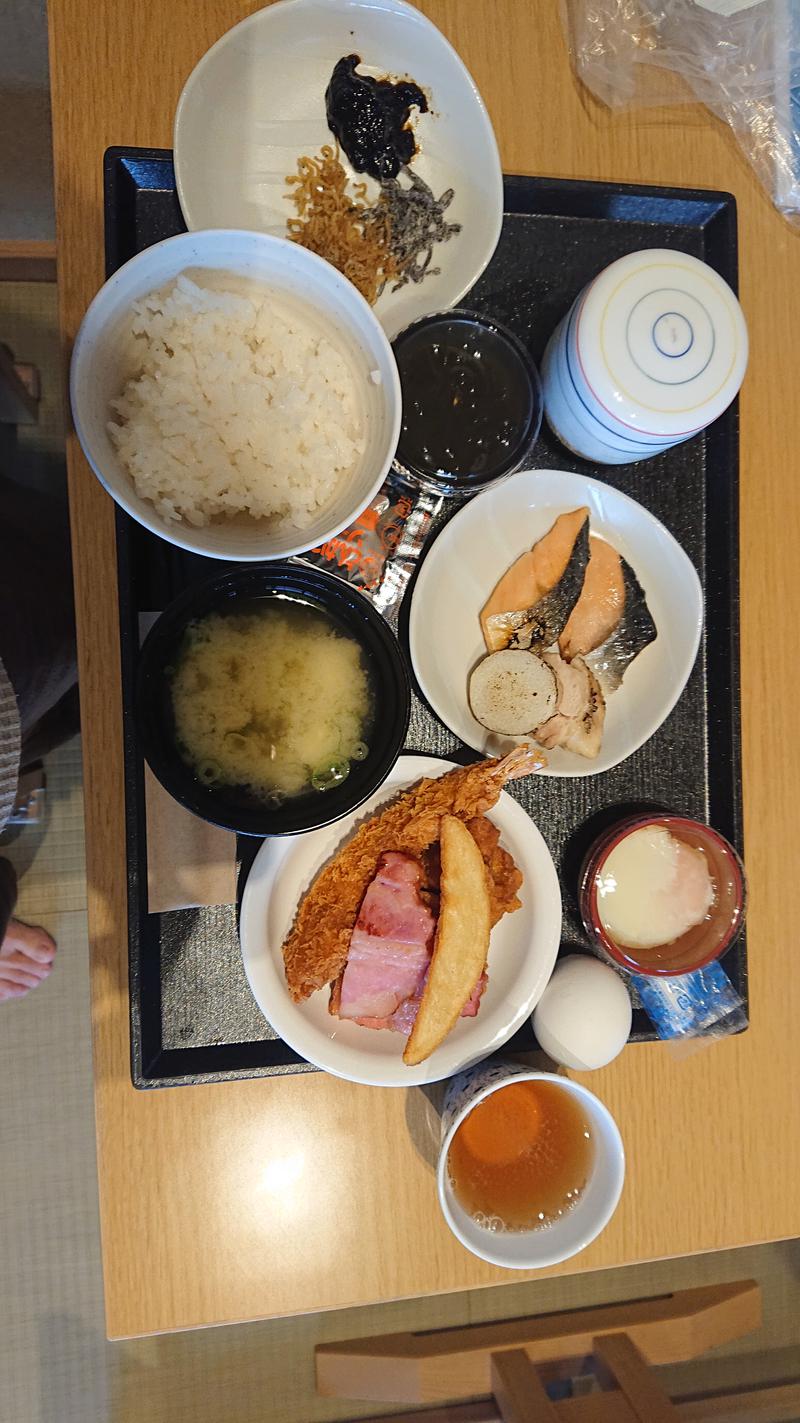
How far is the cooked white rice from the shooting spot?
106cm

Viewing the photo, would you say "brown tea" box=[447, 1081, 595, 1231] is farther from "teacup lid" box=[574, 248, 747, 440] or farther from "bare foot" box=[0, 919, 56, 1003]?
"bare foot" box=[0, 919, 56, 1003]

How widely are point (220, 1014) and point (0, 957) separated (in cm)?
107

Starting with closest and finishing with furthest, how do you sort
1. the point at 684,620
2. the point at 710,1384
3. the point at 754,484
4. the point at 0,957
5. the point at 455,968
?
1. the point at 455,968
2. the point at 684,620
3. the point at 754,484
4. the point at 0,957
5. the point at 710,1384

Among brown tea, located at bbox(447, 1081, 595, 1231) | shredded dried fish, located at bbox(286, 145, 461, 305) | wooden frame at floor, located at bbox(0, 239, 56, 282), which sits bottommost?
brown tea, located at bbox(447, 1081, 595, 1231)

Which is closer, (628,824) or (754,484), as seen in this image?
(628,824)

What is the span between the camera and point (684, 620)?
4.16 feet

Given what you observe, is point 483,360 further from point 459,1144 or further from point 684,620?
point 459,1144

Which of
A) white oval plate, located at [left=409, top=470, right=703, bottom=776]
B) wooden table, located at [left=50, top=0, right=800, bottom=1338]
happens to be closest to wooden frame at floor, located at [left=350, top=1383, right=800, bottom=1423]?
wooden table, located at [left=50, top=0, right=800, bottom=1338]

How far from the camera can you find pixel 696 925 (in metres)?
1.29

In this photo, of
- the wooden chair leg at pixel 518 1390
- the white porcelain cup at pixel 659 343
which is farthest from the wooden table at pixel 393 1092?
the wooden chair leg at pixel 518 1390

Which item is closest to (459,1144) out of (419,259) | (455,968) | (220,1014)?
(455,968)

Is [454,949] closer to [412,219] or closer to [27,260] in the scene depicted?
[412,219]

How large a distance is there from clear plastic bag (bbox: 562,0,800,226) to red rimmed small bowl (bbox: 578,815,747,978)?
1074 mm

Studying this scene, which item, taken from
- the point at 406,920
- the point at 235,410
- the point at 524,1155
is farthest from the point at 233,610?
the point at 524,1155
